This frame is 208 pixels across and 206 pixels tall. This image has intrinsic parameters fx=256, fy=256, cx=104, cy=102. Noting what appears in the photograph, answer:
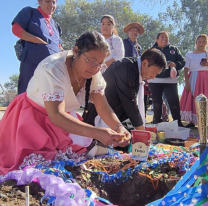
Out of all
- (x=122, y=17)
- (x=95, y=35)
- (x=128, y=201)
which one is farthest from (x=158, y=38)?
(x=122, y=17)

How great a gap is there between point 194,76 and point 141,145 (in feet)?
11.8

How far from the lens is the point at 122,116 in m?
3.36

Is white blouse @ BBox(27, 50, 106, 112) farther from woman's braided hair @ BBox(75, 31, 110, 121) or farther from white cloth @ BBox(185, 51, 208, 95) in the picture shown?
white cloth @ BBox(185, 51, 208, 95)

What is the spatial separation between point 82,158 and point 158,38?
333 centimetres

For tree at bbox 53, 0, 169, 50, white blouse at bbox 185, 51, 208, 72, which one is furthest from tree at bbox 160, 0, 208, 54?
white blouse at bbox 185, 51, 208, 72

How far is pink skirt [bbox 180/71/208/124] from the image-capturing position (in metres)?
5.17

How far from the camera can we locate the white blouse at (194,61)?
5.08 m

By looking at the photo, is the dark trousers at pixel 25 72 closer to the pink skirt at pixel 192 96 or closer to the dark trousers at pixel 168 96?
the dark trousers at pixel 168 96

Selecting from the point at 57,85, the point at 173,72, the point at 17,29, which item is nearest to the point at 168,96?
the point at 173,72

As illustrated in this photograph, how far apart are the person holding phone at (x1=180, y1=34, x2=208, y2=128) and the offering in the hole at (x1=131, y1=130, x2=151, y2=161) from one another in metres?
3.22

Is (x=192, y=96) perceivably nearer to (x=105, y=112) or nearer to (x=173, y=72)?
(x=173, y=72)

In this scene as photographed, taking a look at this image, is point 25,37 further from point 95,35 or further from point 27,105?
point 95,35

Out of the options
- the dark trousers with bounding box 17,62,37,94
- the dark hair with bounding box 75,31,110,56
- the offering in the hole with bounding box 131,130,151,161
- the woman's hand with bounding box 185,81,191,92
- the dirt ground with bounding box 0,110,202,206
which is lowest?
the dirt ground with bounding box 0,110,202,206

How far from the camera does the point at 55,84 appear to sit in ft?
5.89
